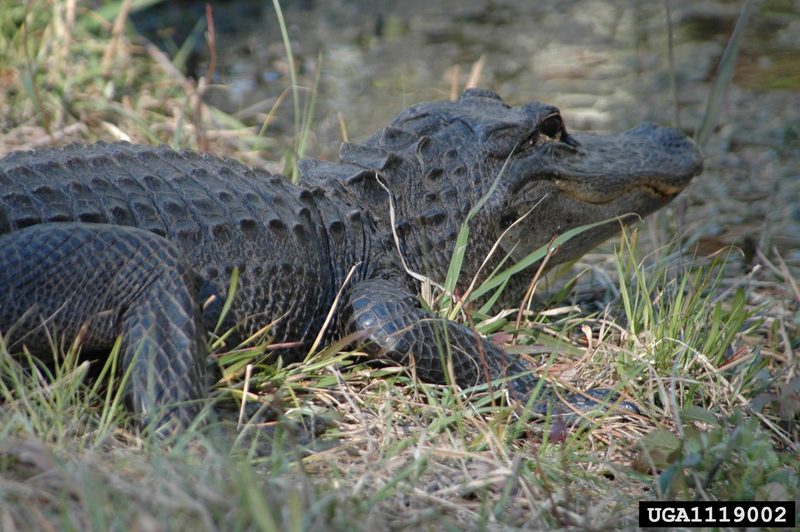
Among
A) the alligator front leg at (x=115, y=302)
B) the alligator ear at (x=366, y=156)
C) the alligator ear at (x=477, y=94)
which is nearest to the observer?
the alligator front leg at (x=115, y=302)

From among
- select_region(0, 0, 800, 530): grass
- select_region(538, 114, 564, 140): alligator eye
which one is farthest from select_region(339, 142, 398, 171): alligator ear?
select_region(538, 114, 564, 140): alligator eye

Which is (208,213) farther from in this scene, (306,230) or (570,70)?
(570,70)

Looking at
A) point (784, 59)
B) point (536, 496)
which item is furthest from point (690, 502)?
point (784, 59)

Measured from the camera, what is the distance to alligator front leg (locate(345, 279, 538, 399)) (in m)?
3.04

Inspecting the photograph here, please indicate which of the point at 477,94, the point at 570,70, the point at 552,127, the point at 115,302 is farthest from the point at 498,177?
the point at 570,70

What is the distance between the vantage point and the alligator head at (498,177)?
3555 millimetres

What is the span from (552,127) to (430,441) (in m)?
1.65

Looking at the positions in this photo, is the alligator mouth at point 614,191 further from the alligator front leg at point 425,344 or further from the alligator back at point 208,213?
the alligator back at point 208,213

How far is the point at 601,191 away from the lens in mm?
3871

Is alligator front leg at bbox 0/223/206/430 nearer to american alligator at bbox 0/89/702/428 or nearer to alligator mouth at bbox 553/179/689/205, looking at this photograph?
american alligator at bbox 0/89/702/428

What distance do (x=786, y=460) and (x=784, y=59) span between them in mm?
5931

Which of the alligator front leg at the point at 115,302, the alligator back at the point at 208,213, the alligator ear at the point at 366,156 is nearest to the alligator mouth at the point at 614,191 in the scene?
the alligator ear at the point at 366,156

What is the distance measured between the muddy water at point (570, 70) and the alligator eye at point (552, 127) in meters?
1.37

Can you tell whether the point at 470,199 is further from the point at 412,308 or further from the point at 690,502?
the point at 690,502
